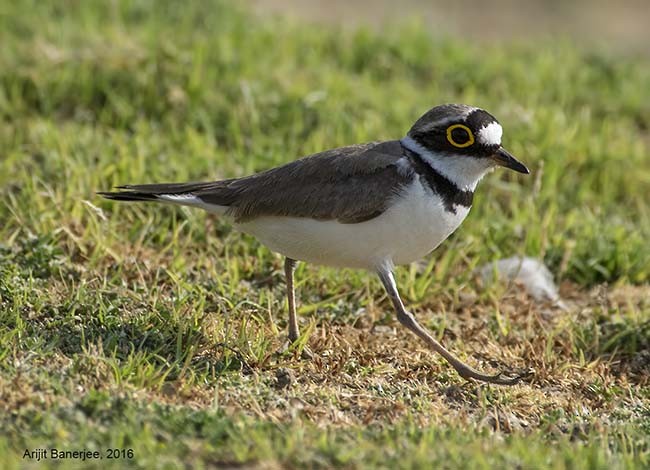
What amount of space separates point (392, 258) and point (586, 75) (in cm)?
516

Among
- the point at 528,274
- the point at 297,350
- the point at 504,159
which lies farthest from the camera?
the point at 528,274

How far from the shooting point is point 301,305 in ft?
20.9

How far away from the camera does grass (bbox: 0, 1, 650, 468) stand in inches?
180

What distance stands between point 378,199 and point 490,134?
0.73m

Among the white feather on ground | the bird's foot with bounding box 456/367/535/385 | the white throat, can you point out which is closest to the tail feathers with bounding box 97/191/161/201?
the white throat

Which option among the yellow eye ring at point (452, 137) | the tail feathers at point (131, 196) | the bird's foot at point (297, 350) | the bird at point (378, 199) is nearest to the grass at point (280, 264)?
the bird's foot at point (297, 350)

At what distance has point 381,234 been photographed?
5.48m

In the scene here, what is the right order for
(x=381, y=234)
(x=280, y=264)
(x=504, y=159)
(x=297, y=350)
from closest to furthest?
(x=381, y=234), (x=297, y=350), (x=504, y=159), (x=280, y=264)

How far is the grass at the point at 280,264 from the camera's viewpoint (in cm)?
458

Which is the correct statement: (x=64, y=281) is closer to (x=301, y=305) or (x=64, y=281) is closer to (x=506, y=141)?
(x=301, y=305)

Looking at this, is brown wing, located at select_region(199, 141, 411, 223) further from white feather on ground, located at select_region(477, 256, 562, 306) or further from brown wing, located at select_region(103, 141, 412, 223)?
white feather on ground, located at select_region(477, 256, 562, 306)

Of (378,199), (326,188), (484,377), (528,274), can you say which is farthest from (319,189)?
(528,274)

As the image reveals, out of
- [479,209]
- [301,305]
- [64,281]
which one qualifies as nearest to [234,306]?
[301,305]

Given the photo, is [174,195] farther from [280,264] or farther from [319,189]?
[280,264]
